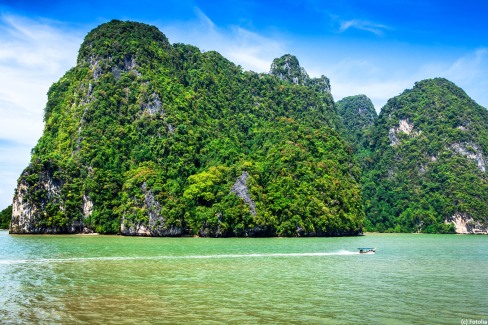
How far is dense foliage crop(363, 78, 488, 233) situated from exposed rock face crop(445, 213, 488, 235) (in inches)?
19.5

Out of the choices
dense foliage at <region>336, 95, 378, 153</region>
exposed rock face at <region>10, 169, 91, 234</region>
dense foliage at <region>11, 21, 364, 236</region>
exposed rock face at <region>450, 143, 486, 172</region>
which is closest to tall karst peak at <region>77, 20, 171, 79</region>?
dense foliage at <region>11, 21, 364, 236</region>

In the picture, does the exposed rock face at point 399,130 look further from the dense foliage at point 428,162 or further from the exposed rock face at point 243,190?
the exposed rock face at point 243,190

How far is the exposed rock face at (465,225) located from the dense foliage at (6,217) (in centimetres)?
9825

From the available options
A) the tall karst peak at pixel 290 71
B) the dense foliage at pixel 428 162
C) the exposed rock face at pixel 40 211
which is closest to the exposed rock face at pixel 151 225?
the exposed rock face at pixel 40 211

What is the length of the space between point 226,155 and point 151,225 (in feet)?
72.7

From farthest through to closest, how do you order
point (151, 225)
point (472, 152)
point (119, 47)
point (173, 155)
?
point (472, 152)
point (119, 47)
point (173, 155)
point (151, 225)

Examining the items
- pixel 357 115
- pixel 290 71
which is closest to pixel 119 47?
pixel 290 71

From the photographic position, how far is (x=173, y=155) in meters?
81.1

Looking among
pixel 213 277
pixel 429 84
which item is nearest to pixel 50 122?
pixel 213 277

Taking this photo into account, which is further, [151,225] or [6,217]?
[6,217]

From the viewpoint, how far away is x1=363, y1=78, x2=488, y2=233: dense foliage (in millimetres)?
102125

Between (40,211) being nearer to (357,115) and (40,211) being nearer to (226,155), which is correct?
(226,155)

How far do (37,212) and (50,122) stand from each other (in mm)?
30112

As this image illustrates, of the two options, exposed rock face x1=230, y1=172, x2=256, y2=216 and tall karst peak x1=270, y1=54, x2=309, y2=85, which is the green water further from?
tall karst peak x1=270, y1=54, x2=309, y2=85
